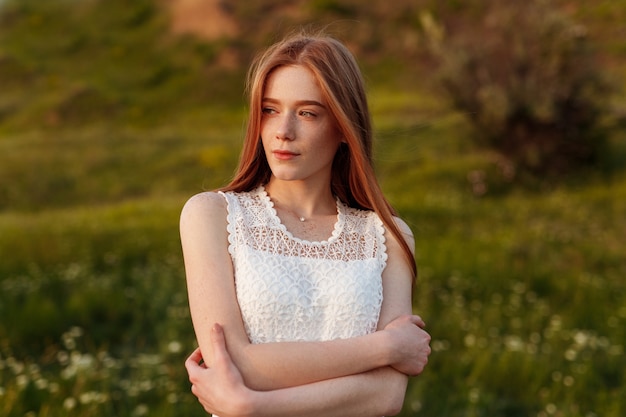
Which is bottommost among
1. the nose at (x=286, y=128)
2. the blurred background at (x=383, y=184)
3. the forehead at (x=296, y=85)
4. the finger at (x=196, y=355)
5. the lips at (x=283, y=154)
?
the blurred background at (x=383, y=184)

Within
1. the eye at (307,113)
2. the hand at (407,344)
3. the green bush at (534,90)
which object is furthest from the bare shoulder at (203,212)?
the green bush at (534,90)

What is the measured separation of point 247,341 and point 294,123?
744mm

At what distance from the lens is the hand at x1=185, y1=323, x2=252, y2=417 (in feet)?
7.77

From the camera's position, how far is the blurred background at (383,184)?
5656mm

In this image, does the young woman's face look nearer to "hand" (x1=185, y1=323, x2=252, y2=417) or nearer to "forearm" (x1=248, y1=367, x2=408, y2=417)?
"hand" (x1=185, y1=323, x2=252, y2=417)

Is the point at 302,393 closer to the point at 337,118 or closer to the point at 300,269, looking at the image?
the point at 300,269

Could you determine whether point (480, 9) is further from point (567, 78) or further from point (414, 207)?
point (414, 207)

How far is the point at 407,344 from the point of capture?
2602mm

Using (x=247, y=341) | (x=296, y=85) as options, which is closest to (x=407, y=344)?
(x=247, y=341)

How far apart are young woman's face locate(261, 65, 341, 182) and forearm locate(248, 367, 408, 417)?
2.37 ft

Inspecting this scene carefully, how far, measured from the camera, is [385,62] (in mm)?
27672

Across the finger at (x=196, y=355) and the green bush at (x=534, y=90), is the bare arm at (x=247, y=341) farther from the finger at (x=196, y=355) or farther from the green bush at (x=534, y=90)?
the green bush at (x=534, y=90)

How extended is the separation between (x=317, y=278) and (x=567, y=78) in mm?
12170

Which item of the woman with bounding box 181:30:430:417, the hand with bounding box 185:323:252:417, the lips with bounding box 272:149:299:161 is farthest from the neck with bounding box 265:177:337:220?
the hand with bounding box 185:323:252:417
